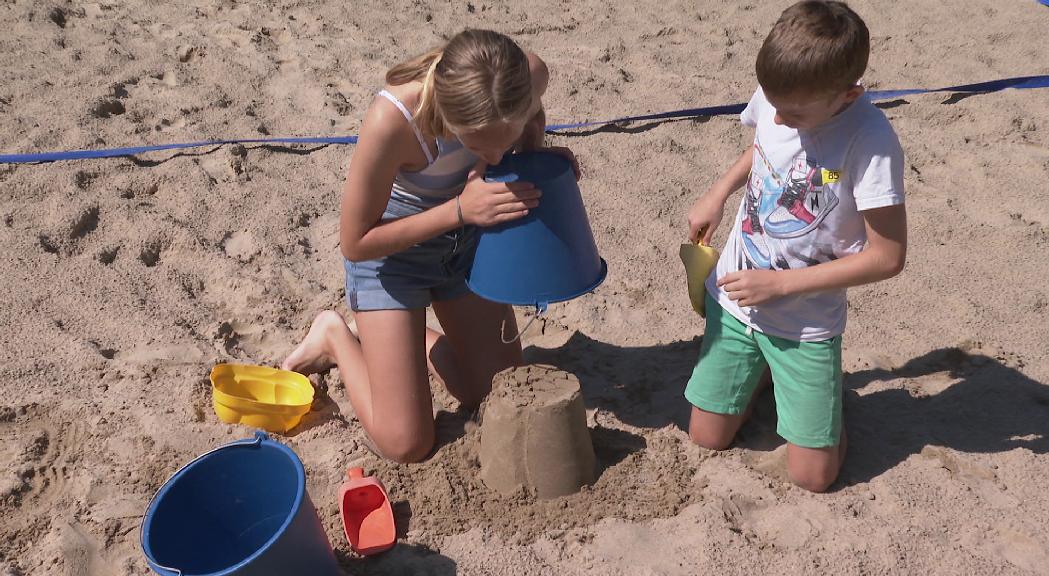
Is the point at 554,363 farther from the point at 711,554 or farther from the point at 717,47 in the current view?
the point at 717,47

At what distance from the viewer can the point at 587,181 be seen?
3.33 metres

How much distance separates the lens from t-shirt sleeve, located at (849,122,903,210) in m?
1.71

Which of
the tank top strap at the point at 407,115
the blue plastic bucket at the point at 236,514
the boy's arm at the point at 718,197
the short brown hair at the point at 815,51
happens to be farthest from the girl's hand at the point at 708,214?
the blue plastic bucket at the point at 236,514

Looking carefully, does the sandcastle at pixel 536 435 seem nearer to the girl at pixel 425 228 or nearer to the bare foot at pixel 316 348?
the girl at pixel 425 228

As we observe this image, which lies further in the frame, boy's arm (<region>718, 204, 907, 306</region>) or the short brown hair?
boy's arm (<region>718, 204, 907, 306</region>)

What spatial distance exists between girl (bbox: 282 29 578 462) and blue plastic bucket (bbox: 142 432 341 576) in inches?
15.4

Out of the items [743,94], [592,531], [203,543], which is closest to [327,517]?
[203,543]

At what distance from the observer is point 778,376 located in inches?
81.0

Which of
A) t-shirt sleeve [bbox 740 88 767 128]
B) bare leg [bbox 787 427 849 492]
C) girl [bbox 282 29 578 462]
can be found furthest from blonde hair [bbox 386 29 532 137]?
bare leg [bbox 787 427 849 492]

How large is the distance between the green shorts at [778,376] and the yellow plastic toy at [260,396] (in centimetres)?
101

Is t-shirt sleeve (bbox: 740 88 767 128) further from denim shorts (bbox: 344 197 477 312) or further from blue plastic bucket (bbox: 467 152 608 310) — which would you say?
denim shorts (bbox: 344 197 477 312)

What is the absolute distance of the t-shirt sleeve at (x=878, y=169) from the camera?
1712 millimetres

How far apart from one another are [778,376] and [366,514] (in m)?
1.00

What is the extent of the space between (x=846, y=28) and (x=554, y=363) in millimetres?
1235
